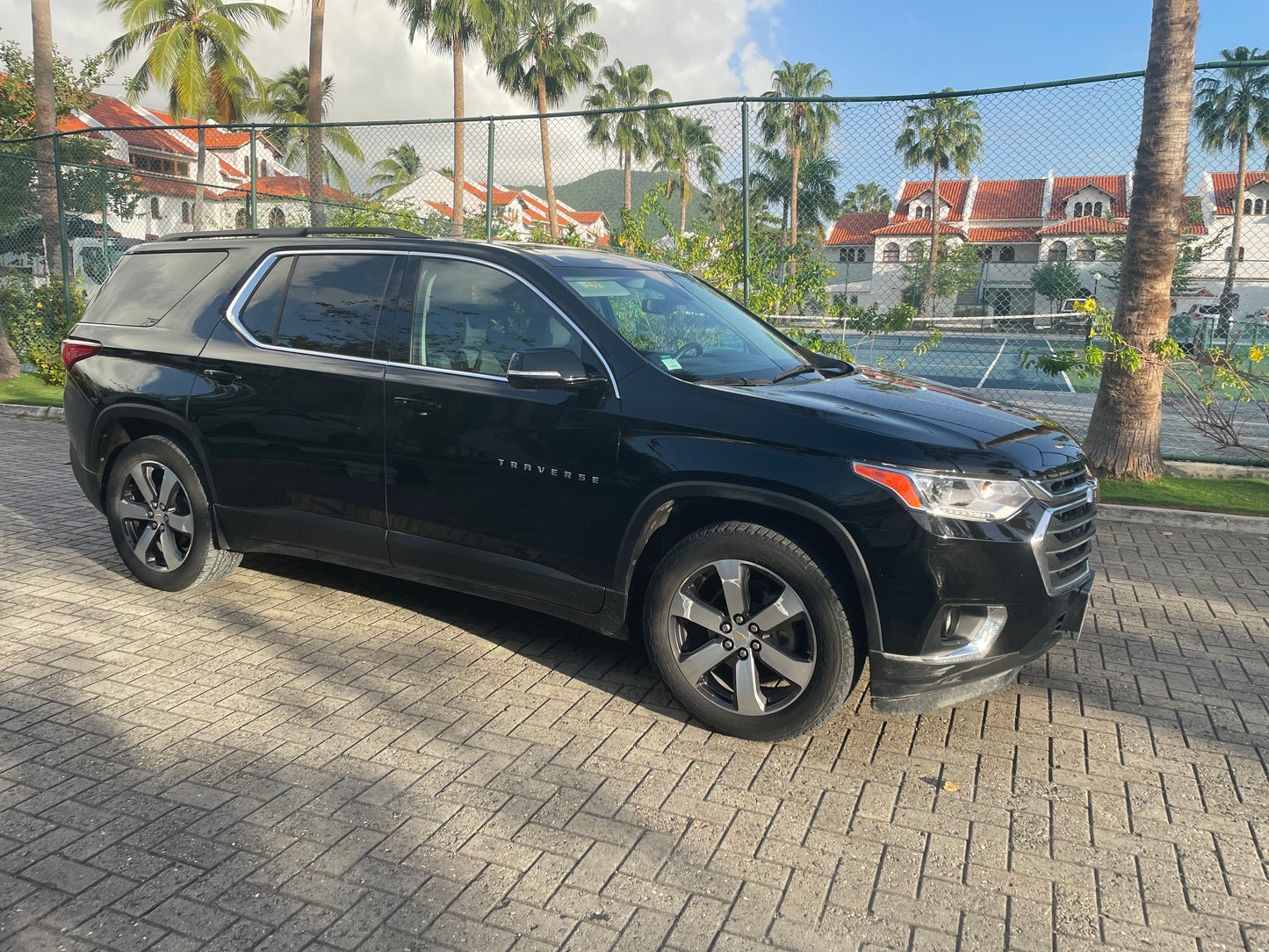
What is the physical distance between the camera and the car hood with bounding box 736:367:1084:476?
11.3ft

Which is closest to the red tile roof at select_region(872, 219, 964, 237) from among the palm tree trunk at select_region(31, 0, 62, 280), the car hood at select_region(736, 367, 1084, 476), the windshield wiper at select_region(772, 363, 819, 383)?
the windshield wiper at select_region(772, 363, 819, 383)

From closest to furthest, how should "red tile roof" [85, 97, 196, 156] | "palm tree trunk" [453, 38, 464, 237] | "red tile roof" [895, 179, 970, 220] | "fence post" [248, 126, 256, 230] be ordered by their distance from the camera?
"red tile roof" [895, 179, 970, 220]
"palm tree trunk" [453, 38, 464, 237]
"fence post" [248, 126, 256, 230]
"red tile roof" [85, 97, 196, 156]

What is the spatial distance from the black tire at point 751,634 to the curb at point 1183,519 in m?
4.96

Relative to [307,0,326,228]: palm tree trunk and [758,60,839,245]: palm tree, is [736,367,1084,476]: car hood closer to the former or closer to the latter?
[758,60,839,245]: palm tree

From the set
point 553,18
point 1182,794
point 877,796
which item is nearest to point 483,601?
point 877,796

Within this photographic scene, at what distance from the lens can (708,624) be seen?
12.2ft

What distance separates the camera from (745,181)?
8.78m

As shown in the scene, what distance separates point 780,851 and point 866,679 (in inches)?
62.2

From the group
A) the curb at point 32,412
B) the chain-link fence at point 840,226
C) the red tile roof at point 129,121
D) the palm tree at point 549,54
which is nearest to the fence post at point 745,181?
the chain-link fence at point 840,226

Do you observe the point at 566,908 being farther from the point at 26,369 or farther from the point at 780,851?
the point at 26,369

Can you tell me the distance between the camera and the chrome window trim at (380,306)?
13.3 ft

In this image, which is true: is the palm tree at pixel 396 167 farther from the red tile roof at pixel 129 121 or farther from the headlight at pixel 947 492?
the red tile roof at pixel 129 121

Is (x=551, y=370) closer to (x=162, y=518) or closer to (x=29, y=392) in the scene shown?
(x=162, y=518)

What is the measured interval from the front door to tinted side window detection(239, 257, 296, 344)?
0.77 metres
